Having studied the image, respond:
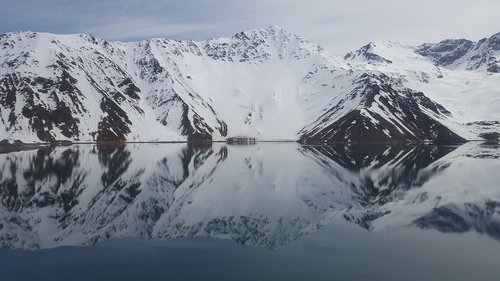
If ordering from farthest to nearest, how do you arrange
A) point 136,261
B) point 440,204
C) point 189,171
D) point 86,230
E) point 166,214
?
point 189,171 → point 440,204 → point 166,214 → point 86,230 → point 136,261

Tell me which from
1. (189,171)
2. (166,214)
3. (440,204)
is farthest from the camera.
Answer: (189,171)

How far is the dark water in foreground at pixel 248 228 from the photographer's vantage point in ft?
140

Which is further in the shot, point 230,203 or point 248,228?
point 230,203

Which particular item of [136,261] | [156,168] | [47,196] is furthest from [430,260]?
[156,168]

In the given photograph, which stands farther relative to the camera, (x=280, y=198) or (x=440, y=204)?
(x=280, y=198)

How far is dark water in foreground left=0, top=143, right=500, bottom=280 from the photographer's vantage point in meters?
42.6

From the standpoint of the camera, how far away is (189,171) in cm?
12888

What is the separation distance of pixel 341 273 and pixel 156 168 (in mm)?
100889

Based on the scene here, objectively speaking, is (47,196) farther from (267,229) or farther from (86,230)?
(267,229)

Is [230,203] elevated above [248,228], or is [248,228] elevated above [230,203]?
[230,203]

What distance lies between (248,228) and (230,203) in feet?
59.3

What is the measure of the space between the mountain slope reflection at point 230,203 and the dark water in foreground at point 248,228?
0.64 ft

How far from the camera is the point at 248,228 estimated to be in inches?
2376

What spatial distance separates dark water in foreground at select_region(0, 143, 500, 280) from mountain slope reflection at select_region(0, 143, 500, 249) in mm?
195
